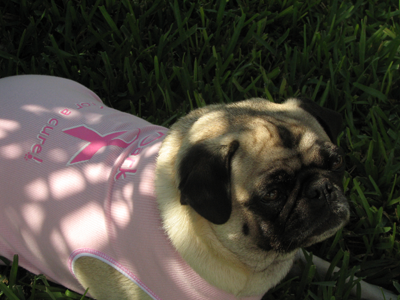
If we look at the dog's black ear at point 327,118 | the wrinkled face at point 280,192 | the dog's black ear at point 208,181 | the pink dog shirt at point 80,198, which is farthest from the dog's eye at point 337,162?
the pink dog shirt at point 80,198

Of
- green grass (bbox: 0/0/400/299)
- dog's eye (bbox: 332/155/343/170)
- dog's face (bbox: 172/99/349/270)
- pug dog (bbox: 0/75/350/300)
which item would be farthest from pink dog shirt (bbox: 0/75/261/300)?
green grass (bbox: 0/0/400/299)

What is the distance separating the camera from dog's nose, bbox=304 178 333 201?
2582 mm

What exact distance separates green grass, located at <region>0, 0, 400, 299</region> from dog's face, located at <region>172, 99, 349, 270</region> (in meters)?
1.26

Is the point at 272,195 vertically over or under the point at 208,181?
under

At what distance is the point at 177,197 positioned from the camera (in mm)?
2580

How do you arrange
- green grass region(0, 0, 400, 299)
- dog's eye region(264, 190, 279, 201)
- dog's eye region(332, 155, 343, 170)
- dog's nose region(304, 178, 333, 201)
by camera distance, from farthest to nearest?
1. green grass region(0, 0, 400, 299)
2. dog's eye region(332, 155, 343, 170)
3. dog's nose region(304, 178, 333, 201)
4. dog's eye region(264, 190, 279, 201)

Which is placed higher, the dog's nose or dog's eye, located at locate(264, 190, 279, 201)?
dog's eye, located at locate(264, 190, 279, 201)

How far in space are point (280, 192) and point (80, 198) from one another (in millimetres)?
1266

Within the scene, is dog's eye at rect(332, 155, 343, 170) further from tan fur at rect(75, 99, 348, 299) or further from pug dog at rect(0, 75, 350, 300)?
tan fur at rect(75, 99, 348, 299)

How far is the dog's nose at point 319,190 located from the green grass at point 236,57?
1300mm

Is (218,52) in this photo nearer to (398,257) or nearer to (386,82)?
(386,82)

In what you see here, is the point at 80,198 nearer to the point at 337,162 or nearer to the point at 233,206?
the point at 233,206

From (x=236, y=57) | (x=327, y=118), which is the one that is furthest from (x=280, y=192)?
(x=236, y=57)

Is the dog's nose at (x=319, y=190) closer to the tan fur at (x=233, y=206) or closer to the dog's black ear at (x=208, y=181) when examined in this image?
the tan fur at (x=233, y=206)
